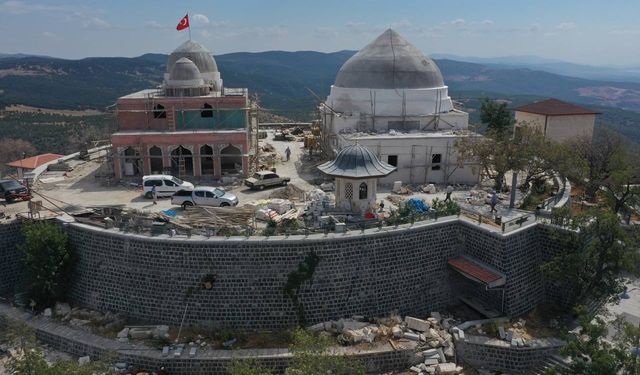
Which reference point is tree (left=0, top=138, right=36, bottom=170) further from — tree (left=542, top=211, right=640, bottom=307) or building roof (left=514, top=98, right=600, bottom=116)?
tree (left=542, top=211, right=640, bottom=307)

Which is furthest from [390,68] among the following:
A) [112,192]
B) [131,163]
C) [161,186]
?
[112,192]

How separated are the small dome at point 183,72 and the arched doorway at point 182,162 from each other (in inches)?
198

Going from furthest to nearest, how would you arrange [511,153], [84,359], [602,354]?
[511,153] < [84,359] < [602,354]

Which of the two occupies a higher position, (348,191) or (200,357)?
(348,191)

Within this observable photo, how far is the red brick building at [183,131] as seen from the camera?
2808 cm

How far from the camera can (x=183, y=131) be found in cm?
2933

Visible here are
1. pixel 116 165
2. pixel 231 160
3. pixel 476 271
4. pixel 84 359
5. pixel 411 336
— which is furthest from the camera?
pixel 231 160

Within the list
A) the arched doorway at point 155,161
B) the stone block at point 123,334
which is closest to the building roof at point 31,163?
the arched doorway at point 155,161

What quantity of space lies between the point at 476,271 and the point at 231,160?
17313 millimetres

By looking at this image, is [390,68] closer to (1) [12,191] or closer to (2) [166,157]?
(2) [166,157]

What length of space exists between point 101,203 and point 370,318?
14.4 meters

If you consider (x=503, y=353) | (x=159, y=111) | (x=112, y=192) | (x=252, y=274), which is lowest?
(x=503, y=353)

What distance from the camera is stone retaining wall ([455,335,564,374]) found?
17219 mm

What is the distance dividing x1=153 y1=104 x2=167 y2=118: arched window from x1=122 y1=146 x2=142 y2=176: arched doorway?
3.23 m
